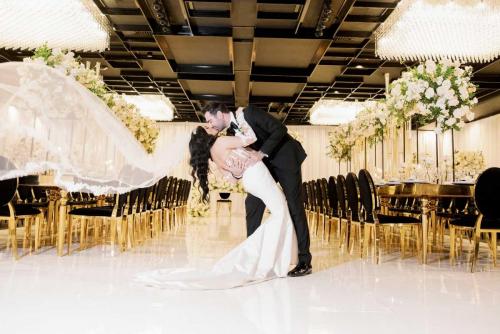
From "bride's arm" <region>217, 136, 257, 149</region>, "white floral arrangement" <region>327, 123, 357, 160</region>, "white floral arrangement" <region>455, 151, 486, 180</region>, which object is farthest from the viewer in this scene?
"white floral arrangement" <region>455, 151, 486, 180</region>

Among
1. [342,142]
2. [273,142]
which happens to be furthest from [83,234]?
[342,142]

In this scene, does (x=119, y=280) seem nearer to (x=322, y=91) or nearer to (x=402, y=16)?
(x=402, y=16)

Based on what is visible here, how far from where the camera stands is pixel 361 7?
23.3 ft

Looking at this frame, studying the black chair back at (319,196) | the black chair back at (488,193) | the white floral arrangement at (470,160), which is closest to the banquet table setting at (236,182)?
the black chair back at (488,193)

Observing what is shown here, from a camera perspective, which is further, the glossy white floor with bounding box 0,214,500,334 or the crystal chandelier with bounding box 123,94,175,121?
the crystal chandelier with bounding box 123,94,175,121

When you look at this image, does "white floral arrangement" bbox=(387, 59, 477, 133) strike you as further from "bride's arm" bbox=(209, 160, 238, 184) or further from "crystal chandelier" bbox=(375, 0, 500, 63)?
"bride's arm" bbox=(209, 160, 238, 184)

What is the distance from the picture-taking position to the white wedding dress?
3688 mm

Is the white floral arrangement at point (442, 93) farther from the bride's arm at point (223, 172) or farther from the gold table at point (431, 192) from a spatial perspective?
the bride's arm at point (223, 172)

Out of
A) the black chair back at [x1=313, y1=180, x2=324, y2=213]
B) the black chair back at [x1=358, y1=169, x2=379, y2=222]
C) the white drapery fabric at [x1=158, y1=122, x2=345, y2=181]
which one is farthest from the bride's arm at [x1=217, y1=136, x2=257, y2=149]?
the white drapery fabric at [x1=158, y1=122, x2=345, y2=181]

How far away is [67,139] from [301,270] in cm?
226

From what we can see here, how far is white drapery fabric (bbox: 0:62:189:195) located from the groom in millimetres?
425

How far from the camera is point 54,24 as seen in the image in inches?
269

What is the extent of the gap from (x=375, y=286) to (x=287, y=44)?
615 cm

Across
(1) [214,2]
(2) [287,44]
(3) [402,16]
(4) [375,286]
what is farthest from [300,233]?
(2) [287,44]
